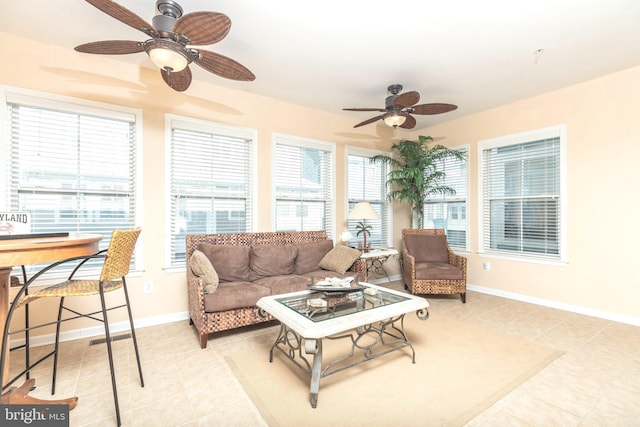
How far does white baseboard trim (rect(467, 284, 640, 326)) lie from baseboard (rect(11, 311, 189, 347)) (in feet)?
13.9

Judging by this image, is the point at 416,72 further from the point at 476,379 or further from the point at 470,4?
the point at 476,379

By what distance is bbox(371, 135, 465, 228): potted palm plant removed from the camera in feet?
15.6

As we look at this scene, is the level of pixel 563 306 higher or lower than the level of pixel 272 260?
lower

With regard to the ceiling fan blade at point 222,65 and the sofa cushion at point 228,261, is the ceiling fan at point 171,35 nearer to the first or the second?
the ceiling fan blade at point 222,65

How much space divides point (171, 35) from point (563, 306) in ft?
16.3

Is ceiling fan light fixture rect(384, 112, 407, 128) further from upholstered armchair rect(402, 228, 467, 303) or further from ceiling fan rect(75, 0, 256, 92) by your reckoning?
upholstered armchair rect(402, 228, 467, 303)

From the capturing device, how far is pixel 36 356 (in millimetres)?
2449

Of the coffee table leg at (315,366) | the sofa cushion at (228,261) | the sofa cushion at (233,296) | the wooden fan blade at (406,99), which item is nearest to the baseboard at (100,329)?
the sofa cushion at (228,261)

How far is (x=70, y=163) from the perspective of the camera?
2.85m

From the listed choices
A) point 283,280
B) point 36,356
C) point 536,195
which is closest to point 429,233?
point 536,195

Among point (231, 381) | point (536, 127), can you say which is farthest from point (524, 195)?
point (231, 381)

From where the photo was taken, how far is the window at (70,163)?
8.69 ft

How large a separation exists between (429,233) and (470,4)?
3121 mm

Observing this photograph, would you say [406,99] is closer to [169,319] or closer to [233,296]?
[233,296]
